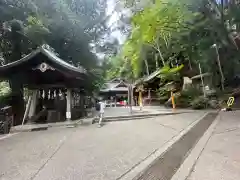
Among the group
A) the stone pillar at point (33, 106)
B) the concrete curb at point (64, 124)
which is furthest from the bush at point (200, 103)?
the stone pillar at point (33, 106)

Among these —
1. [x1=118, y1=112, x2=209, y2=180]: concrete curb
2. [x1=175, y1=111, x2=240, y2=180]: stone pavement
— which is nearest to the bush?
[x1=175, y1=111, x2=240, y2=180]: stone pavement

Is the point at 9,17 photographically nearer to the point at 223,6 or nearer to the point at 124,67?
the point at 223,6

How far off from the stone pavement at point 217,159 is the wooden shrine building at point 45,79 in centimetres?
815

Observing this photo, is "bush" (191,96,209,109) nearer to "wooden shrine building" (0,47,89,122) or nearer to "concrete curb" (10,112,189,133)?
"concrete curb" (10,112,189,133)

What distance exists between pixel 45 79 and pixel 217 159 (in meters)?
11.3

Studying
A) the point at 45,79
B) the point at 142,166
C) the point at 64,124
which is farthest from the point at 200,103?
the point at 142,166

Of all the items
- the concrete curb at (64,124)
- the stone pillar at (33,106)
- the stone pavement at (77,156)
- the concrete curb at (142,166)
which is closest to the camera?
the concrete curb at (142,166)

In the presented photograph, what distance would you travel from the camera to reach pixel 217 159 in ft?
19.2

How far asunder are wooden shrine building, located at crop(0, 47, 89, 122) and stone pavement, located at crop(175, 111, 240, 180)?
321 inches

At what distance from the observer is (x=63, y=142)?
27.6 feet

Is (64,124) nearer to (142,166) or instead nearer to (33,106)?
(33,106)

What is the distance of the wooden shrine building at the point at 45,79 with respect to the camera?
44.6ft

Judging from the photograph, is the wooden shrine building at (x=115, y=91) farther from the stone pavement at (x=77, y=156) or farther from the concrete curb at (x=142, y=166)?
the concrete curb at (x=142, y=166)

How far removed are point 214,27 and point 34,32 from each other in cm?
1046
